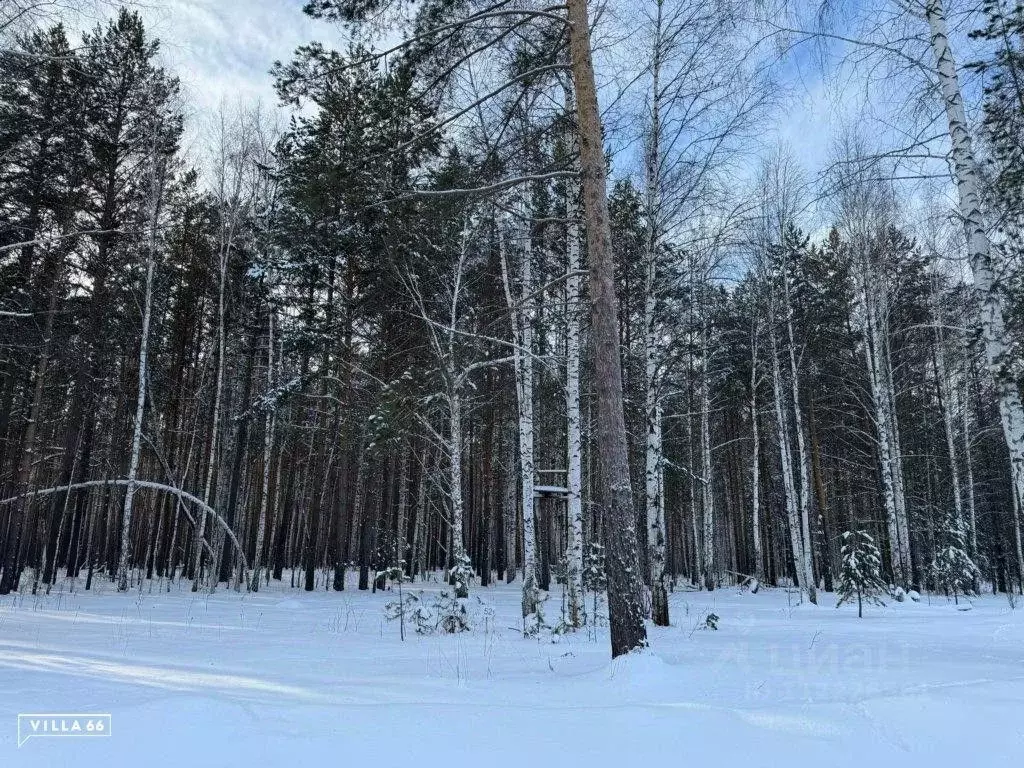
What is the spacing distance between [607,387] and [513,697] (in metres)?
2.95

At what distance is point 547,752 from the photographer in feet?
9.92

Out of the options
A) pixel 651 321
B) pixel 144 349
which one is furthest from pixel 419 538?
pixel 651 321

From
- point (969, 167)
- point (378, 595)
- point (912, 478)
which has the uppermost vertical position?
point (969, 167)

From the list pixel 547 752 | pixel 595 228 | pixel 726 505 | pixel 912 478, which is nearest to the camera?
pixel 547 752

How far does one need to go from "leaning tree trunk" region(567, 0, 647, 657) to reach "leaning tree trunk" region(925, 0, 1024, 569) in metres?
5.16

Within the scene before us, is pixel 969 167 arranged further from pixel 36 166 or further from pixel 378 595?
pixel 36 166

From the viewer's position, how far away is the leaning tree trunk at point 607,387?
18.4 feet

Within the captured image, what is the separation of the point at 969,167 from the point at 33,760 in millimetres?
10725

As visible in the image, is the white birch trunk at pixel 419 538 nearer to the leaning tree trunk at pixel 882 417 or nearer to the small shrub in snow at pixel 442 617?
the small shrub in snow at pixel 442 617

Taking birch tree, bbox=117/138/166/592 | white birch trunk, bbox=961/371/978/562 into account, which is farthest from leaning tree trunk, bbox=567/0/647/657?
white birch trunk, bbox=961/371/978/562

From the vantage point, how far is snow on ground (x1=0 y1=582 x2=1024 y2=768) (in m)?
2.97

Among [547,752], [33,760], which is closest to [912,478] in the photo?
[547,752]

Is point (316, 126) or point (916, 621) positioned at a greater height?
point (316, 126)

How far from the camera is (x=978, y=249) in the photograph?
7777 mm
